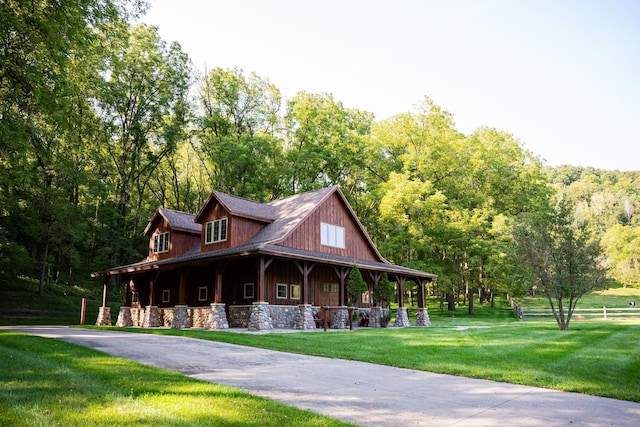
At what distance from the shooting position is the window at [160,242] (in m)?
27.7

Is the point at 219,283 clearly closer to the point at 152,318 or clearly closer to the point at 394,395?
the point at 152,318

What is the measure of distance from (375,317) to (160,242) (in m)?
13.6

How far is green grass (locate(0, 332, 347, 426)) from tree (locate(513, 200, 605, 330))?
17.6 metres

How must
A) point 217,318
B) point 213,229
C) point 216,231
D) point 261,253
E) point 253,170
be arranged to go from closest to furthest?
point 261,253
point 217,318
point 216,231
point 213,229
point 253,170

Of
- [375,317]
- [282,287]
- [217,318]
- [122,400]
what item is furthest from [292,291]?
[122,400]

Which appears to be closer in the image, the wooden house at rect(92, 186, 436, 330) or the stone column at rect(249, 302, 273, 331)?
the stone column at rect(249, 302, 273, 331)

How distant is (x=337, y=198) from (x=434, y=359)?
56.3 ft

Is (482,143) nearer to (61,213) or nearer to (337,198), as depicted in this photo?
(337,198)

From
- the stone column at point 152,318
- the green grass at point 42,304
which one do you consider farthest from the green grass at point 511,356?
the green grass at point 42,304

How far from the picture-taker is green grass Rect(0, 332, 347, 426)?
4723 mm

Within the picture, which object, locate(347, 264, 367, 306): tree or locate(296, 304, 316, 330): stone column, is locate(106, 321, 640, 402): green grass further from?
locate(347, 264, 367, 306): tree

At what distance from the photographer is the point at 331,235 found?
25469mm

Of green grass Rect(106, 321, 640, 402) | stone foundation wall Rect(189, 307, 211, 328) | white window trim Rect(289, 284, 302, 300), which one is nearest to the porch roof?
white window trim Rect(289, 284, 302, 300)

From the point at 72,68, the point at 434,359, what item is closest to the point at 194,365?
the point at 434,359
